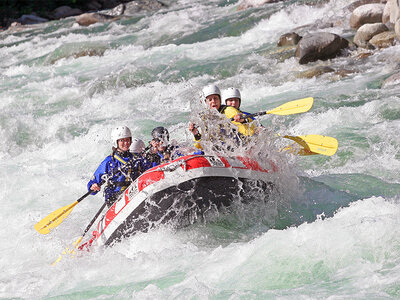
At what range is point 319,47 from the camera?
11367 mm

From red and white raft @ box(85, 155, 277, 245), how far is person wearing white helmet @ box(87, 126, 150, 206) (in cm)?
39

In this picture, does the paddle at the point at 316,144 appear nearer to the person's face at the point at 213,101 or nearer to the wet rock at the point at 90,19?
the person's face at the point at 213,101

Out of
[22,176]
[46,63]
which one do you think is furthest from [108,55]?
[22,176]

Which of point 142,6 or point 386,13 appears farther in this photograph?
point 142,6

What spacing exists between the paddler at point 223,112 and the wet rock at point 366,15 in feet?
23.3

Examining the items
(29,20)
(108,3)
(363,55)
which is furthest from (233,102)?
(108,3)

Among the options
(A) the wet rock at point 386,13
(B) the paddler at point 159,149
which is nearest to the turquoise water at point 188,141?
(B) the paddler at point 159,149

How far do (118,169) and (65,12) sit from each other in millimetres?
23318

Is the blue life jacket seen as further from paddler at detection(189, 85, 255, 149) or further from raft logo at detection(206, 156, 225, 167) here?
raft logo at detection(206, 156, 225, 167)

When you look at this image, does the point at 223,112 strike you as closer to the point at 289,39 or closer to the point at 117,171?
the point at 117,171

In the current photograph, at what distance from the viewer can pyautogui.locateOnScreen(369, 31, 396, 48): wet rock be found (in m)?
11.4

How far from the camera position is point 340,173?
711cm

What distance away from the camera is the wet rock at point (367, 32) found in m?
11.8

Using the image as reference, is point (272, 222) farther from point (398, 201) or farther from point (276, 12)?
point (276, 12)
